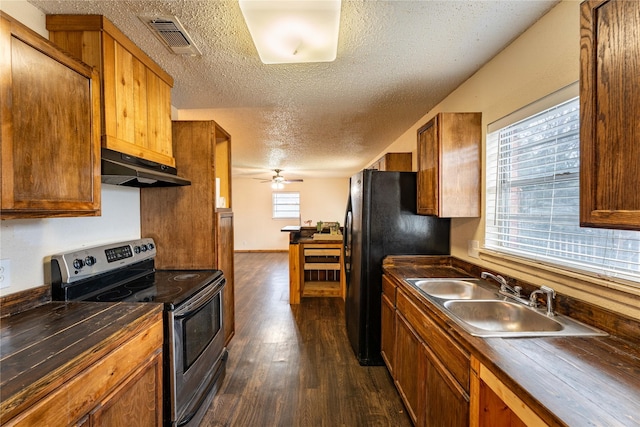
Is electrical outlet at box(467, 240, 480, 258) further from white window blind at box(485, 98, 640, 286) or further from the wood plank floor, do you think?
the wood plank floor

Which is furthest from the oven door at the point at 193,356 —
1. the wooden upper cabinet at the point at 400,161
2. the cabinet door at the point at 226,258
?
the wooden upper cabinet at the point at 400,161

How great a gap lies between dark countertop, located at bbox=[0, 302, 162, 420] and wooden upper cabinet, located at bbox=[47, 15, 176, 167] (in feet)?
2.93

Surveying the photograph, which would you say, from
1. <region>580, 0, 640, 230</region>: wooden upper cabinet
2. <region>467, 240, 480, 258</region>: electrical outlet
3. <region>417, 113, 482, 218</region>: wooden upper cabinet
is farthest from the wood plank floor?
<region>580, 0, 640, 230</region>: wooden upper cabinet

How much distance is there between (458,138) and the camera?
1951mm

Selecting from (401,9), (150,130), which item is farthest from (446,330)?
(150,130)

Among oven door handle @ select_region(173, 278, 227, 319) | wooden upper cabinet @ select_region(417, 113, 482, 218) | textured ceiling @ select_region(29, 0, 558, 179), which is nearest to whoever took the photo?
textured ceiling @ select_region(29, 0, 558, 179)

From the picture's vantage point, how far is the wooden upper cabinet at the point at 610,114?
760mm

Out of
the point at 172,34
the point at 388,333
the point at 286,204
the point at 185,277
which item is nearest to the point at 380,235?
the point at 388,333

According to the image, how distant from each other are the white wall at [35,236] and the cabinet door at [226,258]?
0.78 m

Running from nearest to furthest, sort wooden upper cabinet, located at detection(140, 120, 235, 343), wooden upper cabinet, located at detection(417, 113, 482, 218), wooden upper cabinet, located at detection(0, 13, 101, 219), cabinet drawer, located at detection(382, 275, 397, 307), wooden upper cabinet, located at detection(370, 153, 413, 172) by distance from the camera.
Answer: wooden upper cabinet, located at detection(0, 13, 101, 219)
wooden upper cabinet, located at detection(417, 113, 482, 218)
cabinet drawer, located at detection(382, 275, 397, 307)
wooden upper cabinet, located at detection(140, 120, 235, 343)
wooden upper cabinet, located at detection(370, 153, 413, 172)

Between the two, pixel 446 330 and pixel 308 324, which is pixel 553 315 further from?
pixel 308 324

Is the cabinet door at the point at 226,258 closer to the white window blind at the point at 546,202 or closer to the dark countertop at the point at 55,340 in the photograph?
the dark countertop at the point at 55,340

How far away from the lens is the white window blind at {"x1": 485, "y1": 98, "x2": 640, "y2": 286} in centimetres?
114

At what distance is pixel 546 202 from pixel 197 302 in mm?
2172
